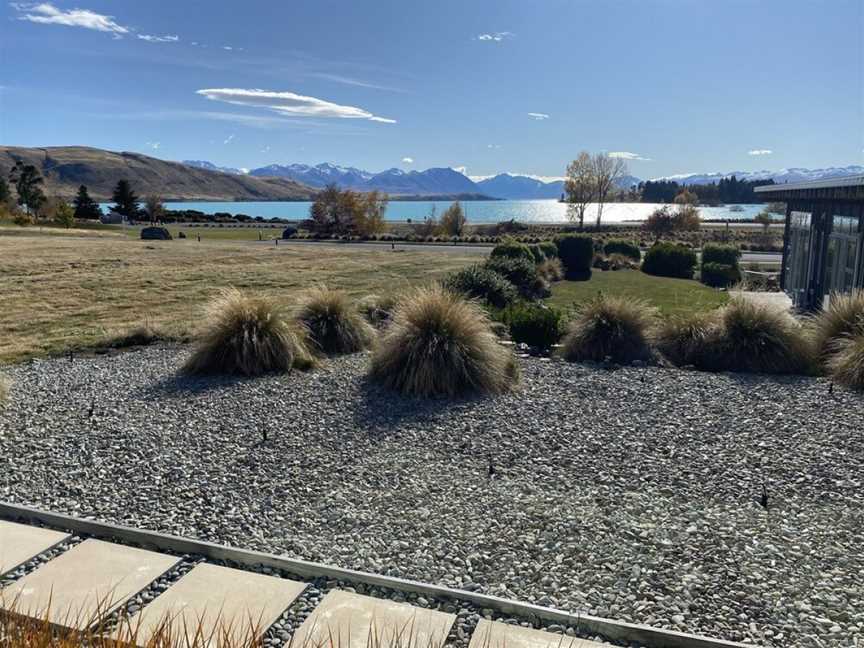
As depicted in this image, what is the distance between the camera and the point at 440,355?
7113mm

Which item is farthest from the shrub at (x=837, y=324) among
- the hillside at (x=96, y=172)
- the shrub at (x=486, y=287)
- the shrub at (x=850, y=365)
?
the hillside at (x=96, y=172)

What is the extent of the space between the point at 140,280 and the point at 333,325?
1083cm

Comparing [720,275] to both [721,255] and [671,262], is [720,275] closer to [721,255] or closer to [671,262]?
[721,255]

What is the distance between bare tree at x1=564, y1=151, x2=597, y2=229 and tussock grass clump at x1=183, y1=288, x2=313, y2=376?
5435 cm

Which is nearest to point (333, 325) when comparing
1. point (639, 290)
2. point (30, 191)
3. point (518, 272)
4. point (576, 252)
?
point (518, 272)

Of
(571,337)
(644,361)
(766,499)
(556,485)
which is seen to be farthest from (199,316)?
(766,499)

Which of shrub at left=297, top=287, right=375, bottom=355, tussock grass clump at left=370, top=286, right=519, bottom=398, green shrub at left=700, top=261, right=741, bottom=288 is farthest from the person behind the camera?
green shrub at left=700, top=261, right=741, bottom=288

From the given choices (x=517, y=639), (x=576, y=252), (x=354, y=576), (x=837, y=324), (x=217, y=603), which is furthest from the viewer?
(x=576, y=252)

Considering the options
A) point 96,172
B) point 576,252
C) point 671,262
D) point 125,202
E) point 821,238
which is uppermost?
point 96,172

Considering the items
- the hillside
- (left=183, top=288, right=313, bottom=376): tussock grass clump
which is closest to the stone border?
(left=183, top=288, right=313, bottom=376): tussock grass clump

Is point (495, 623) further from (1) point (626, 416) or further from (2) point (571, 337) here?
(2) point (571, 337)

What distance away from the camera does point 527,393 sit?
7.14 metres

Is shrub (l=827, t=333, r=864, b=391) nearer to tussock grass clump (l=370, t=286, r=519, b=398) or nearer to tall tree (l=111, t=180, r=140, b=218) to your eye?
tussock grass clump (l=370, t=286, r=519, b=398)

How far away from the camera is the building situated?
1224 cm
